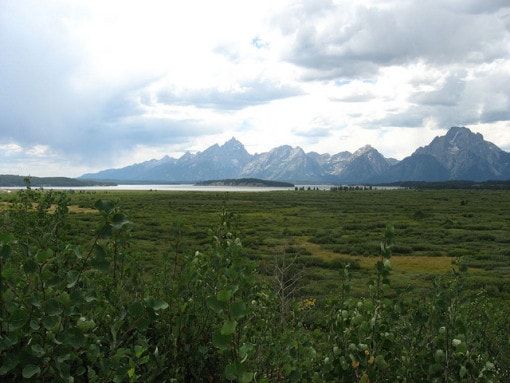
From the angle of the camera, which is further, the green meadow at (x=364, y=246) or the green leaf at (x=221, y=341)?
the green meadow at (x=364, y=246)

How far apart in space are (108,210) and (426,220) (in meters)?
61.6

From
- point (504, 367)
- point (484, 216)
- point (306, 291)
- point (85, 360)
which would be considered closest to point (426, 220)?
point (484, 216)

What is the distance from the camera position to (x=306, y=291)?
70.2 feet

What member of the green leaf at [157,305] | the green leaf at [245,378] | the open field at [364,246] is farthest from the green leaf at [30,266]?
the open field at [364,246]

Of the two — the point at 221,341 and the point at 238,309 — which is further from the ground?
the point at 238,309

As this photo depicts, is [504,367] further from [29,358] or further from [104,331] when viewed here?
[29,358]

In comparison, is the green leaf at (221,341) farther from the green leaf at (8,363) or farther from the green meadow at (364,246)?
the green meadow at (364,246)

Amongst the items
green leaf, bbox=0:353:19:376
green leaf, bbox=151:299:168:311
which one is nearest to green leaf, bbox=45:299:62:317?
green leaf, bbox=0:353:19:376

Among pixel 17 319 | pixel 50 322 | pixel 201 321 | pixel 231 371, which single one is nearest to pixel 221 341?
pixel 231 371

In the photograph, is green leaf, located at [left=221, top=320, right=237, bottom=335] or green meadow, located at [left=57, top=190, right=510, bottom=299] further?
green meadow, located at [left=57, top=190, right=510, bottom=299]

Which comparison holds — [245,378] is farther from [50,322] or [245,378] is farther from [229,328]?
[50,322]

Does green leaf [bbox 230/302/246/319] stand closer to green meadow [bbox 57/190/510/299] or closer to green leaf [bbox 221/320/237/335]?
green leaf [bbox 221/320/237/335]

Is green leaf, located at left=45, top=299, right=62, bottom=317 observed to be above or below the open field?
above

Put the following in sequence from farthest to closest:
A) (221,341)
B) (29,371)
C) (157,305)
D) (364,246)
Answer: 1. (364,246)
2. (157,305)
3. (29,371)
4. (221,341)
